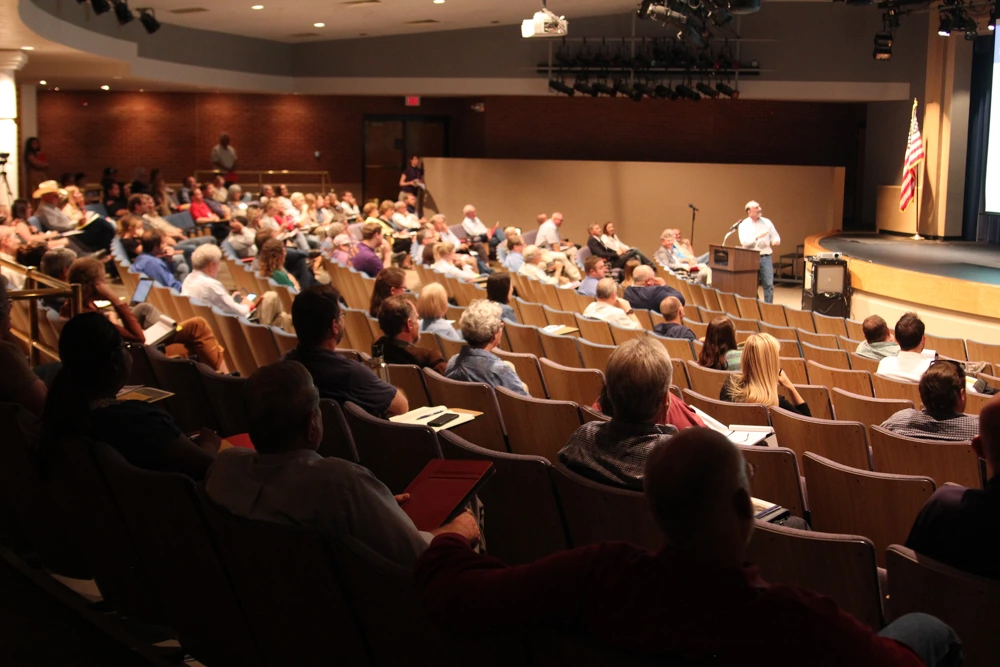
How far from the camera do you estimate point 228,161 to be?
21.1m

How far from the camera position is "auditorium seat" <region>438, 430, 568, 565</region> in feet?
10.1

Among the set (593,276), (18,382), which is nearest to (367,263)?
(593,276)

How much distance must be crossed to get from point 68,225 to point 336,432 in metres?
9.04

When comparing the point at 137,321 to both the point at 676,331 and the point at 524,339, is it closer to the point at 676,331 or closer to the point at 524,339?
the point at 524,339

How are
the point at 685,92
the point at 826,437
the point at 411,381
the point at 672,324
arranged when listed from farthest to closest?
the point at 685,92 → the point at 672,324 → the point at 411,381 → the point at 826,437

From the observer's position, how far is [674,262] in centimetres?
1446

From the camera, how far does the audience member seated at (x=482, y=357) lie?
486 cm

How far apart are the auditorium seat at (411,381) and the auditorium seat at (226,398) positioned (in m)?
0.72


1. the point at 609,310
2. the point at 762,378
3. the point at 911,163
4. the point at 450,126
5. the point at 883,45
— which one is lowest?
the point at 609,310

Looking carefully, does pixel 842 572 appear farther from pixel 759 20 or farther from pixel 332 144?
pixel 332 144

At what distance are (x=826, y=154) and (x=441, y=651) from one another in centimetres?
2022

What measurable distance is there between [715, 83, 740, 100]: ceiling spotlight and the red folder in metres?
15.8

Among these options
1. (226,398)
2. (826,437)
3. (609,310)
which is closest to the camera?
(826,437)

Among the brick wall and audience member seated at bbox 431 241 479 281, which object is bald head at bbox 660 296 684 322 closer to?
audience member seated at bbox 431 241 479 281
